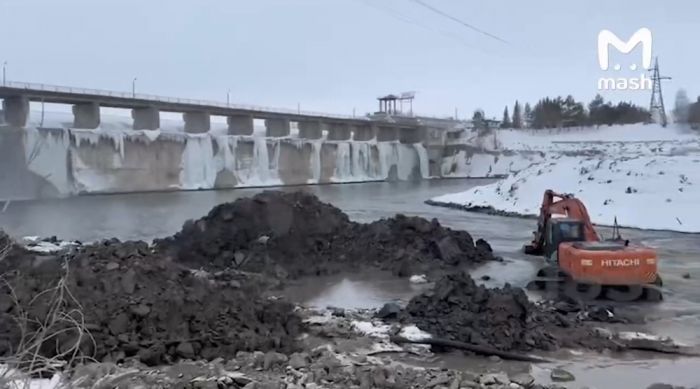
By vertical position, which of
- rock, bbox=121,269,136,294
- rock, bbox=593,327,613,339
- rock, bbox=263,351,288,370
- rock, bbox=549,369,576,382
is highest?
rock, bbox=121,269,136,294

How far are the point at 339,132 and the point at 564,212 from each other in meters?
60.0

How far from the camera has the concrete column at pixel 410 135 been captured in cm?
8238

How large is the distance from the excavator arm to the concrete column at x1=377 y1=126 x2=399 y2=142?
62236mm

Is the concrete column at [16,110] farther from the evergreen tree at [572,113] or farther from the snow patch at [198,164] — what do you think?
the evergreen tree at [572,113]

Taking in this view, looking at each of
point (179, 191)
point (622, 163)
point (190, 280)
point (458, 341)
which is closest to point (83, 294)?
point (190, 280)

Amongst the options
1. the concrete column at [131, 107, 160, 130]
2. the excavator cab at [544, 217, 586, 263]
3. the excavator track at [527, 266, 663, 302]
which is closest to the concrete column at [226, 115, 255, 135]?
the concrete column at [131, 107, 160, 130]

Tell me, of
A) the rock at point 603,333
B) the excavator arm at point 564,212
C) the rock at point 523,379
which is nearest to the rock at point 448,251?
the excavator arm at point 564,212

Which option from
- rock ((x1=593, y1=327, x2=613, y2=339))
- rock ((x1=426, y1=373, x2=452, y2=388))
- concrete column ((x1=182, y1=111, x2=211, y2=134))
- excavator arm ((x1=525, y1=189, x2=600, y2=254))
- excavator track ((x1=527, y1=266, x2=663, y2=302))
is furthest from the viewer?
concrete column ((x1=182, y1=111, x2=211, y2=134))

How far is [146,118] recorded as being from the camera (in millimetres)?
55500

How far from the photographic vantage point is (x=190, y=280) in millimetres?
10344

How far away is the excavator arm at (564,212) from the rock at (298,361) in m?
8.11

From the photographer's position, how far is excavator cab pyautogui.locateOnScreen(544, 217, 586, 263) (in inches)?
563

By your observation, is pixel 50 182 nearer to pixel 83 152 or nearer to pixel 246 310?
pixel 83 152

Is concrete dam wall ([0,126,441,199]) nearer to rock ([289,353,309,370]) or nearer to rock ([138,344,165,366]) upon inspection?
rock ([138,344,165,366])
